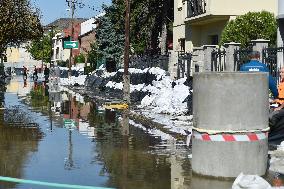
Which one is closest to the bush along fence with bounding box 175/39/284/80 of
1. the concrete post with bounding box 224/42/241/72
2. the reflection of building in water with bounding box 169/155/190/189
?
the concrete post with bounding box 224/42/241/72

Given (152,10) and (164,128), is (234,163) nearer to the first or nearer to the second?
(164,128)

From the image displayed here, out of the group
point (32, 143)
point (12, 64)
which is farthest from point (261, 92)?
point (12, 64)

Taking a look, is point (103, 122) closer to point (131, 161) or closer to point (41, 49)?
point (131, 161)

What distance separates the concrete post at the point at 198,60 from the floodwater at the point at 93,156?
6567 millimetres

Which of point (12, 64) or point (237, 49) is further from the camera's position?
point (12, 64)

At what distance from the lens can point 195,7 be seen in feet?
109

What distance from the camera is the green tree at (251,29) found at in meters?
26.5

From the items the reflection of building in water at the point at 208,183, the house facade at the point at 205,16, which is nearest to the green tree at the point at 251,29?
the house facade at the point at 205,16

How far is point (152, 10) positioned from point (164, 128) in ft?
88.7

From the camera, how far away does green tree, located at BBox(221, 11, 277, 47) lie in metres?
26.5

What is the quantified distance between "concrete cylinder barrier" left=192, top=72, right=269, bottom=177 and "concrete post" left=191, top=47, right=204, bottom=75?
1505cm

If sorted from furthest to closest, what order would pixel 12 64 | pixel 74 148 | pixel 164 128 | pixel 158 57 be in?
pixel 12 64
pixel 158 57
pixel 164 128
pixel 74 148

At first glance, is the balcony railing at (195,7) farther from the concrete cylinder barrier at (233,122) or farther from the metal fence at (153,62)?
the concrete cylinder barrier at (233,122)

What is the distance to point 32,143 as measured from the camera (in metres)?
13.5
